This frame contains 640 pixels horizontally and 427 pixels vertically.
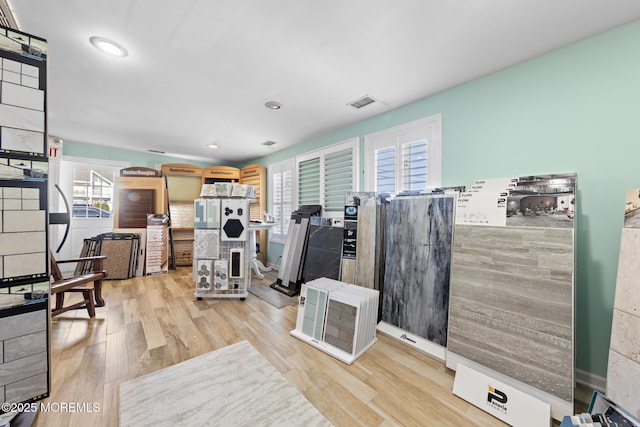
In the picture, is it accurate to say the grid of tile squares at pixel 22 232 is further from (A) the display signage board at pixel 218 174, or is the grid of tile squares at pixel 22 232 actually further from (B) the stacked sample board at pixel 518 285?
(A) the display signage board at pixel 218 174

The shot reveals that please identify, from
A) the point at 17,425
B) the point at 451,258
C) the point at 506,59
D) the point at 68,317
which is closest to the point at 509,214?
the point at 451,258

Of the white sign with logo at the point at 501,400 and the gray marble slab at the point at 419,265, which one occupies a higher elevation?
the gray marble slab at the point at 419,265

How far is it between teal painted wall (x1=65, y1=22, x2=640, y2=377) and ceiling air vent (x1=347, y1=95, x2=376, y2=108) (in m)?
1.04

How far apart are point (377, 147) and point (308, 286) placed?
1959mm

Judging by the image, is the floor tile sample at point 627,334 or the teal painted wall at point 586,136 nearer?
the floor tile sample at point 627,334

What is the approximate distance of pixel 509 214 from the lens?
1.68 metres

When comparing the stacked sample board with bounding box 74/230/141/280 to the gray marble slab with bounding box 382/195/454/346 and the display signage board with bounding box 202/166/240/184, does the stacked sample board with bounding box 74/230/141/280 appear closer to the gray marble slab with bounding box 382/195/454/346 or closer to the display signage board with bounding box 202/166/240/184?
the display signage board with bounding box 202/166/240/184

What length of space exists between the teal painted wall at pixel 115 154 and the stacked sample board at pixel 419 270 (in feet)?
17.1

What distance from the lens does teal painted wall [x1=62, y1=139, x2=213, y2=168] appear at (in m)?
4.30

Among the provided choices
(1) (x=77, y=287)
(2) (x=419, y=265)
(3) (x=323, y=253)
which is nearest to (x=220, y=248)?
(3) (x=323, y=253)

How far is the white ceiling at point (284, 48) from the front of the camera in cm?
148

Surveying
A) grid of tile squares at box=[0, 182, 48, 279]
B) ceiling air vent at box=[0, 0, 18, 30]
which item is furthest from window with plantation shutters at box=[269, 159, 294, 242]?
ceiling air vent at box=[0, 0, 18, 30]

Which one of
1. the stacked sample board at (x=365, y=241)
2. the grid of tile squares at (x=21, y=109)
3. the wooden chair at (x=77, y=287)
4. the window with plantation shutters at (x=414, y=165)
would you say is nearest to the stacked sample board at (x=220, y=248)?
the wooden chair at (x=77, y=287)

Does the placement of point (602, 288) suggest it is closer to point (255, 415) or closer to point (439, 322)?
point (439, 322)
